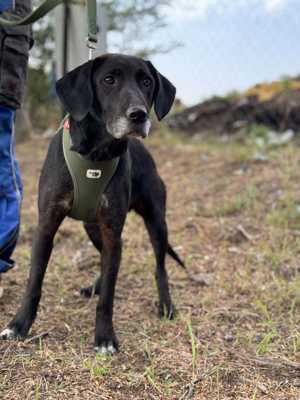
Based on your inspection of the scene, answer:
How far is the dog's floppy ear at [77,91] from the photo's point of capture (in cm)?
288

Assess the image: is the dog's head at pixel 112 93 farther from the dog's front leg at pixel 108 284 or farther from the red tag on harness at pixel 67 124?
the dog's front leg at pixel 108 284

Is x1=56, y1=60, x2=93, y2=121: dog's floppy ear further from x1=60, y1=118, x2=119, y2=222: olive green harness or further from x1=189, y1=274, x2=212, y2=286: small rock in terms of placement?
x1=189, y1=274, x2=212, y2=286: small rock

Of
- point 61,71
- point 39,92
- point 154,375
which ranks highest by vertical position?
point 61,71

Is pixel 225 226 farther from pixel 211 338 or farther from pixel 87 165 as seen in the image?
pixel 87 165

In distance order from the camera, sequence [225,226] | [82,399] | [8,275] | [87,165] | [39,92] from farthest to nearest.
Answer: [39,92] → [225,226] → [8,275] → [87,165] → [82,399]

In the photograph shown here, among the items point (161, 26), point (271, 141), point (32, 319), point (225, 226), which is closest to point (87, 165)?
point (32, 319)

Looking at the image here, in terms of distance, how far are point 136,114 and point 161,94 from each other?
19.2 inches

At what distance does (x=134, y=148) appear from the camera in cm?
357

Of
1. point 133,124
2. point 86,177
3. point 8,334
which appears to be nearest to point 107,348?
point 8,334

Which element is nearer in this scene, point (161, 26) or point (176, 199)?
point (176, 199)

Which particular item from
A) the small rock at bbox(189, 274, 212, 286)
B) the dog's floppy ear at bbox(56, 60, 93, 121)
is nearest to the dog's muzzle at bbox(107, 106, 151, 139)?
the dog's floppy ear at bbox(56, 60, 93, 121)

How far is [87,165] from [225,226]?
2552mm

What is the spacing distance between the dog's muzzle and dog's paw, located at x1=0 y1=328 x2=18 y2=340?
3.73 feet

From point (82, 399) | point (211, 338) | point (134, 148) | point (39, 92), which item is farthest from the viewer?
point (39, 92)
